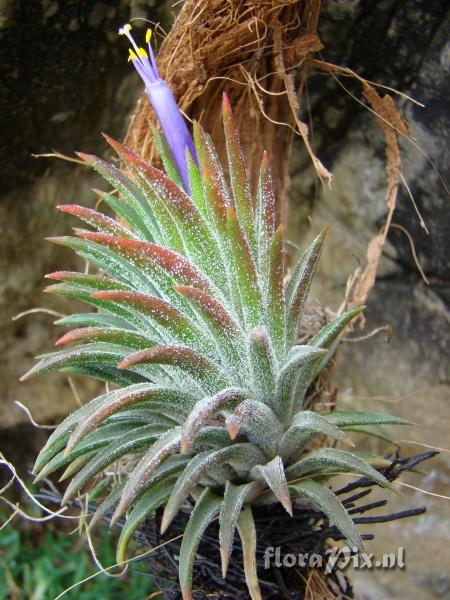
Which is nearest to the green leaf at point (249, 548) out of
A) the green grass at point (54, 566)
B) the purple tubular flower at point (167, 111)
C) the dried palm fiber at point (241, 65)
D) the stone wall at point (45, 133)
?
the dried palm fiber at point (241, 65)

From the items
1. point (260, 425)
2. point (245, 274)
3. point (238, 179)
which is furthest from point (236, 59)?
point (260, 425)

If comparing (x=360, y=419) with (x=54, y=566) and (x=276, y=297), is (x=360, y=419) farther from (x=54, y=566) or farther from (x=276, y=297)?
(x=54, y=566)

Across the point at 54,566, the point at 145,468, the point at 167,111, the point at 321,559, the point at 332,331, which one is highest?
the point at 167,111

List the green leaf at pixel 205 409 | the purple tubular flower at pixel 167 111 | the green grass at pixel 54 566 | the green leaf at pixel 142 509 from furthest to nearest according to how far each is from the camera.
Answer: the green grass at pixel 54 566
the purple tubular flower at pixel 167 111
the green leaf at pixel 142 509
the green leaf at pixel 205 409

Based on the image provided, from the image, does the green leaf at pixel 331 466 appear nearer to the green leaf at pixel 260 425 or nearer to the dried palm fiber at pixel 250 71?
the green leaf at pixel 260 425

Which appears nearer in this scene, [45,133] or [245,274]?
[245,274]

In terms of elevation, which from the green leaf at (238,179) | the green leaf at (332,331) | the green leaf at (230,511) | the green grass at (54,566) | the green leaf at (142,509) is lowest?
the green grass at (54,566)
